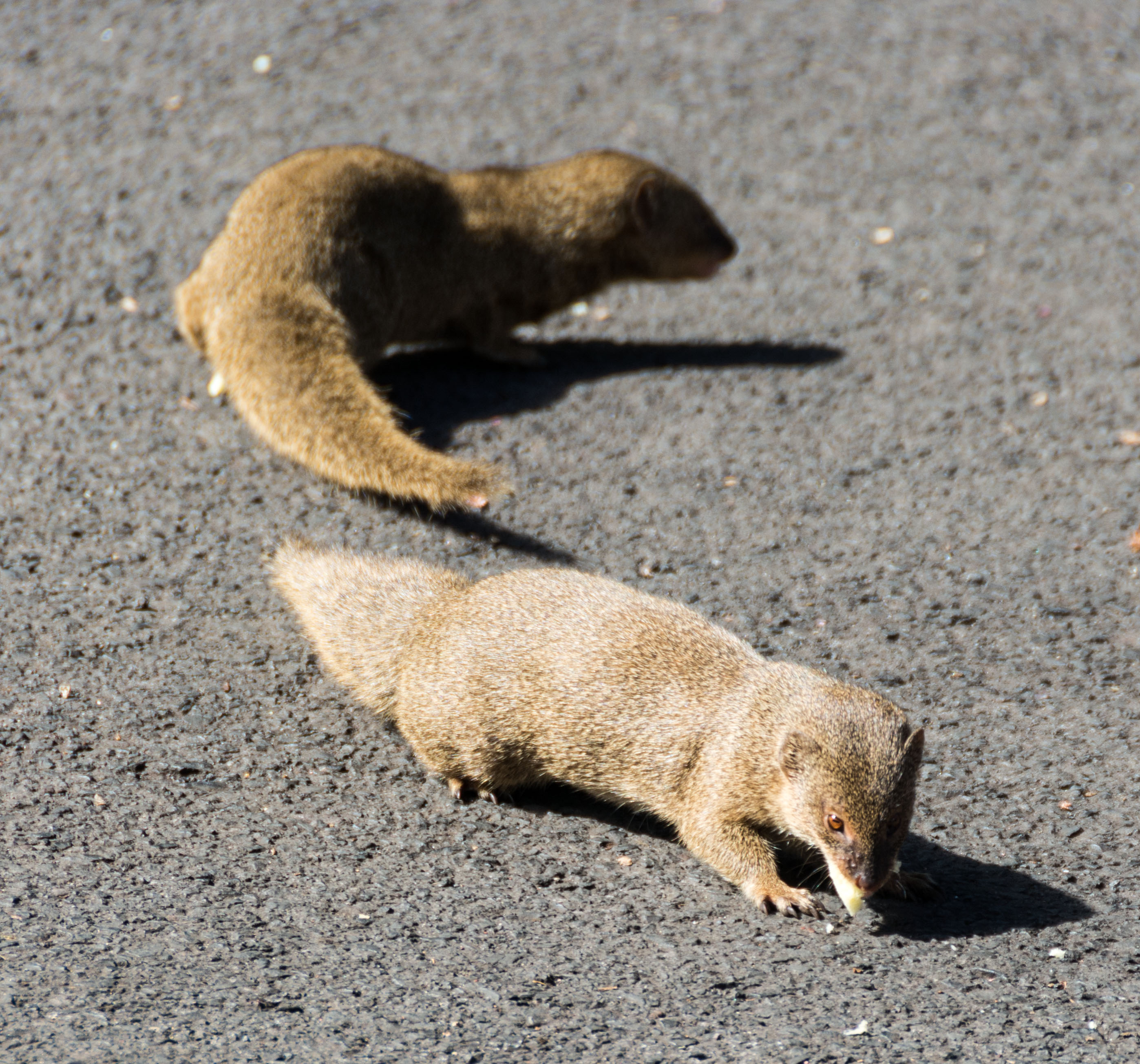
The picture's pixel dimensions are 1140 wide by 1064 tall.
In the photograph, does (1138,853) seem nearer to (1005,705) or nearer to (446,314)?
(1005,705)

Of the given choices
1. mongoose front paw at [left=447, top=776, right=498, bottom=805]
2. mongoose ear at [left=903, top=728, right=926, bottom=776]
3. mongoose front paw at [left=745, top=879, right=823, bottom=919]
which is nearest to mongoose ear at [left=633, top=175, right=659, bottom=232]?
mongoose front paw at [left=447, top=776, right=498, bottom=805]

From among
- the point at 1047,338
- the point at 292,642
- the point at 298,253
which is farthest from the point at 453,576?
the point at 1047,338

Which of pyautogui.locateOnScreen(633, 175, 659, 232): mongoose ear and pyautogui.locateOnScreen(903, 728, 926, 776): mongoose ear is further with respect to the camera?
pyautogui.locateOnScreen(633, 175, 659, 232): mongoose ear

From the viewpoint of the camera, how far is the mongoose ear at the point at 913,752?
3.42m

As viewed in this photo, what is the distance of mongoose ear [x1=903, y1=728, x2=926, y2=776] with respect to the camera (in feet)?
11.2

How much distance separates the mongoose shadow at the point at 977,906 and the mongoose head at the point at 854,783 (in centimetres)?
20

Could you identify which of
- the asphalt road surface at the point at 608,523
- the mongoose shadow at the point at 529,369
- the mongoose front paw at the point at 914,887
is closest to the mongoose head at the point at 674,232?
the asphalt road surface at the point at 608,523

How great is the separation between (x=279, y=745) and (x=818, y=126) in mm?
5875

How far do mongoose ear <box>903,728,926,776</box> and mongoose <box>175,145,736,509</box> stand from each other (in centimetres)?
176

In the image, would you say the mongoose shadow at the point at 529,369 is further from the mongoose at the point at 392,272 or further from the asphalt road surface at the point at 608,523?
the mongoose at the point at 392,272

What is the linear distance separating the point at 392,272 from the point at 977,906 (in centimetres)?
382

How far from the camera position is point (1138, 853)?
3750 mm

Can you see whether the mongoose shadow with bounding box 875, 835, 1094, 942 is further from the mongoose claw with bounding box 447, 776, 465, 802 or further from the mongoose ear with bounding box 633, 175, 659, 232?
the mongoose ear with bounding box 633, 175, 659, 232

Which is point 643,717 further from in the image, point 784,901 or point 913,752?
point 913,752
